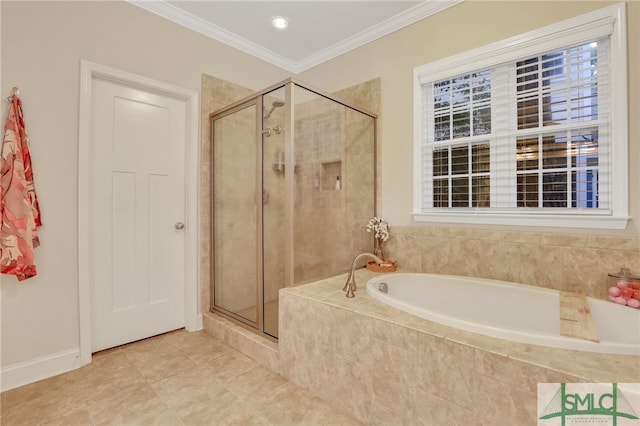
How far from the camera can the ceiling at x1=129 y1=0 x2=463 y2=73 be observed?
240cm

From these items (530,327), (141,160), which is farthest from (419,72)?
(141,160)

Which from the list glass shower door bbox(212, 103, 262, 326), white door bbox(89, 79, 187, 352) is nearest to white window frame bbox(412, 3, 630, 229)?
glass shower door bbox(212, 103, 262, 326)

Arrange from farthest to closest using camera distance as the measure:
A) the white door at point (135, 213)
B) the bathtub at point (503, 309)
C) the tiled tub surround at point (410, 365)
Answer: the white door at point (135, 213) < the bathtub at point (503, 309) < the tiled tub surround at point (410, 365)

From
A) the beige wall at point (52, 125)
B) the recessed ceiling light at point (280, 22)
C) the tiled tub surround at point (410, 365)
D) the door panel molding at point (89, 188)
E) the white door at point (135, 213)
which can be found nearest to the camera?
the tiled tub surround at point (410, 365)

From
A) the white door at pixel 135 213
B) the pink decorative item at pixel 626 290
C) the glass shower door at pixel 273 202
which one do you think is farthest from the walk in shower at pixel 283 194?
the pink decorative item at pixel 626 290

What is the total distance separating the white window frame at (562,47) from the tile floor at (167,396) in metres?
1.68

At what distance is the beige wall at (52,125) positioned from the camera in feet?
5.87

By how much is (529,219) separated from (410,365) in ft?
4.58

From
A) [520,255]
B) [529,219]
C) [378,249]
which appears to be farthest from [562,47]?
[378,249]

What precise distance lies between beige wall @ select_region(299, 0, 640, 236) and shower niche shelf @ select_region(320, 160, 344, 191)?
1.56 ft

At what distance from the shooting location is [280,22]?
261cm

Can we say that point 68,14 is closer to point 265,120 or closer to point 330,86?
point 265,120

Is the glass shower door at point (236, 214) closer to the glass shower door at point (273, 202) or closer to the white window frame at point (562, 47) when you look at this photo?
the glass shower door at point (273, 202)

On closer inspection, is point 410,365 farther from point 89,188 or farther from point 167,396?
point 89,188
